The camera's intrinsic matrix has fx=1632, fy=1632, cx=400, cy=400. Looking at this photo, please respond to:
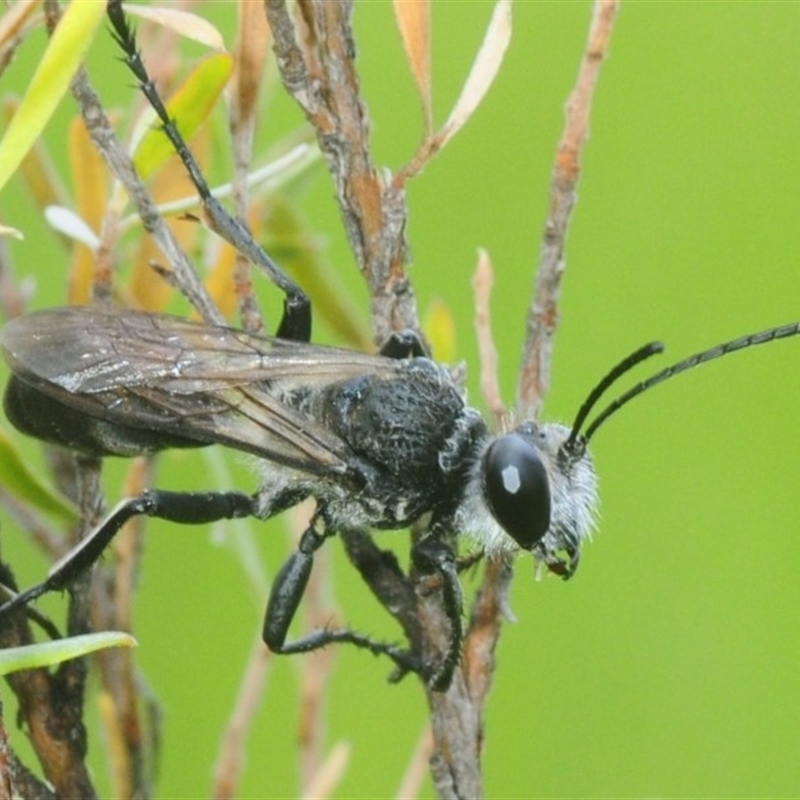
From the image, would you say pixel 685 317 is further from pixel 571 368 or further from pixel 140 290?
pixel 140 290

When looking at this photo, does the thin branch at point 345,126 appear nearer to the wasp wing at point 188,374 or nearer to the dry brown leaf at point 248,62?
the dry brown leaf at point 248,62

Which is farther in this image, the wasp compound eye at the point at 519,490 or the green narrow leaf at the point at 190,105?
the wasp compound eye at the point at 519,490

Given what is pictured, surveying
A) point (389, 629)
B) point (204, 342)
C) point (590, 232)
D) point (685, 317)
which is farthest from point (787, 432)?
point (204, 342)

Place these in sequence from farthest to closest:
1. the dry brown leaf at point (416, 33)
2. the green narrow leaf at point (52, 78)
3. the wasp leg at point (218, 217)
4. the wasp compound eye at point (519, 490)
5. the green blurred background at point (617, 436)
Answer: the green blurred background at point (617, 436)
the wasp compound eye at point (519, 490)
the wasp leg at point (218, 217)
the dry brown leaf at point (416, 33)
the green narrow leaf at point (52, 78)

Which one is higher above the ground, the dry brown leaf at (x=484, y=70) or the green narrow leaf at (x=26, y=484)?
the dry brown leaf at (x=484, y=70)

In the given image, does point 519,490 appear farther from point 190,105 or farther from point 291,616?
point 190,105

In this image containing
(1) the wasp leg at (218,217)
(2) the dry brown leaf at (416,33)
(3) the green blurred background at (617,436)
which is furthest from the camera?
(3) the green blurred background at (617,436)

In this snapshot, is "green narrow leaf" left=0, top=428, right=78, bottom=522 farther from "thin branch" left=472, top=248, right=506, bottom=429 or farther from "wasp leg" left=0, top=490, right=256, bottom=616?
"thin branch" left=472, top=248, right=506, bottom=429

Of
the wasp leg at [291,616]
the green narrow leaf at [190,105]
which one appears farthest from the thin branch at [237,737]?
the green narrow leaf at [190,105]
